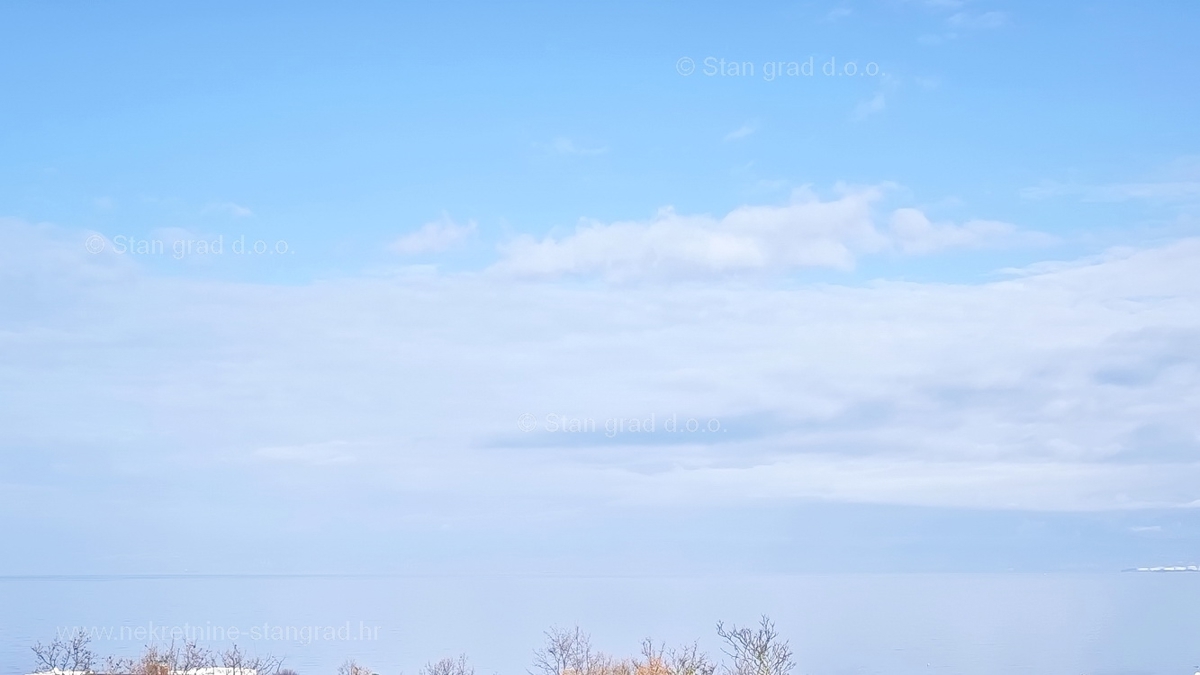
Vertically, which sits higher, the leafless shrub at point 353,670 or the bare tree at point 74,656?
the bare tree at point 74,656

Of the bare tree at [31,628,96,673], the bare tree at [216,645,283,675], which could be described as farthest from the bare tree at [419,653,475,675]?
the bare tree at [31,628,96,673]

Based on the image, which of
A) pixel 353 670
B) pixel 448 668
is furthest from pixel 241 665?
pixel 448 668

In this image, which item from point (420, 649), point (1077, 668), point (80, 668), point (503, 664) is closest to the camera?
point (80, 668)

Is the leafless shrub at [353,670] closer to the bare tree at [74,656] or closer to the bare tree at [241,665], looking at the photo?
the bare tree at [241,665]

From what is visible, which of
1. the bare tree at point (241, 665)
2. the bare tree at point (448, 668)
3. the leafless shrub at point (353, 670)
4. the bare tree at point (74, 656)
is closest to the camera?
the leafless shrub at point (353, 670)

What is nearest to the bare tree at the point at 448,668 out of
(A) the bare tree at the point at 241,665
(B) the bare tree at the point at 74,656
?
(A) the bare tree at the point at 241,665

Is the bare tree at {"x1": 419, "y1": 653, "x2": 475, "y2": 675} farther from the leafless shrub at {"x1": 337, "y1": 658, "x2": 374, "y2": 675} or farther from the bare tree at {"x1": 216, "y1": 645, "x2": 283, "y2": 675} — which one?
the bare tree at {"x1": 216, "y1": 645, "x2": 283, "y2": 675}

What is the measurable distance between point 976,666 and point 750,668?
331 feet

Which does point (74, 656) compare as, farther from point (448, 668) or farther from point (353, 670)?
point (353, 670)

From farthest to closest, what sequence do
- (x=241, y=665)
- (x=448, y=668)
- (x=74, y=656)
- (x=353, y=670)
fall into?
(x=448, y=668) → (x=74, y=656) → (x=241, y=665) → (x=353, y=670)

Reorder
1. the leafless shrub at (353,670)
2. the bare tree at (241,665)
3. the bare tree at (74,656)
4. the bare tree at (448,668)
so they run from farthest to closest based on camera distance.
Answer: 1. the bare tree at (448,668)
2. the bare tree at (74,656)
3. the bare tree at (241,665)
4. the leafless shrub at (353,670)

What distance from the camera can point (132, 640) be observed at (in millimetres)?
188375

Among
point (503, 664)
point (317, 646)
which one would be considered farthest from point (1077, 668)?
point (317, 646)

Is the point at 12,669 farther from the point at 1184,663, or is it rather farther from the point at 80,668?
the point at 1184,663
